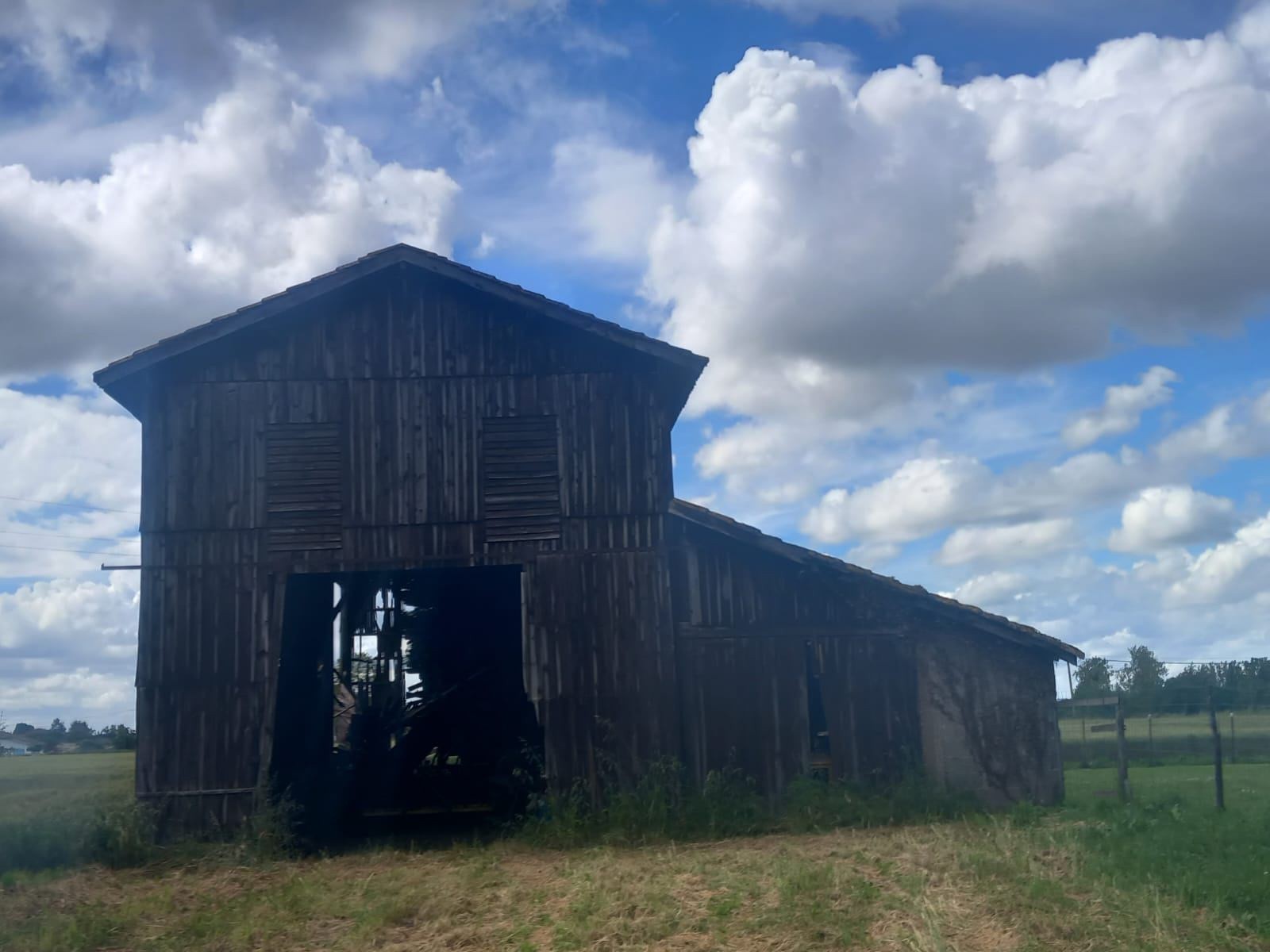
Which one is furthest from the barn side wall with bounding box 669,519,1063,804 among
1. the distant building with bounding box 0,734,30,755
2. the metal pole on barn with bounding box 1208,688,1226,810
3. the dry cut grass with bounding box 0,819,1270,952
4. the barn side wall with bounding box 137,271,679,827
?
the distant building with bounding box 0,734,30,755

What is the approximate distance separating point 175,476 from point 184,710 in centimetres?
309

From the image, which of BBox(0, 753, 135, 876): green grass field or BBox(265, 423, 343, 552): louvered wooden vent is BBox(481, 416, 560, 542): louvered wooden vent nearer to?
BBox(265, 423, 343, 552): louvered wooden vent

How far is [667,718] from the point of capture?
1627 cm

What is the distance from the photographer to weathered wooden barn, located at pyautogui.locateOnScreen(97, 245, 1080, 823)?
1586 centimetres

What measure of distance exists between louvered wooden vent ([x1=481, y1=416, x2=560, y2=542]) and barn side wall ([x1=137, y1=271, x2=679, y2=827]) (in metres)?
0.14

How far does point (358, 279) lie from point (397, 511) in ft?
10.5

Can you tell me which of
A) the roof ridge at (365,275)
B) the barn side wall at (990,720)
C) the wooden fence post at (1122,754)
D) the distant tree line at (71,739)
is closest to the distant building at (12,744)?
the distant tree line at (71,739)

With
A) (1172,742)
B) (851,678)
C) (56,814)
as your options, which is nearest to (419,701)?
(56,814)

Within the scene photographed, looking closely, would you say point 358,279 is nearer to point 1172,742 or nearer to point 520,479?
point 520,479

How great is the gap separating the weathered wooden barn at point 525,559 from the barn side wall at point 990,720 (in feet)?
0.11

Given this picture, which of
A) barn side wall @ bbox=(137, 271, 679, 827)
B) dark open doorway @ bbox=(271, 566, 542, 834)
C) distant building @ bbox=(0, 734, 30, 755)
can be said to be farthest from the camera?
distant building @ bbox=(0, 734, 30, 755)

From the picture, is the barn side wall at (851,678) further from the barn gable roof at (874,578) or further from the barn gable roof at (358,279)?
the barn gable roof at (358,279)

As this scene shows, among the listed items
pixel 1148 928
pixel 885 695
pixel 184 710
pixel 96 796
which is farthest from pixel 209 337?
pixel 1148 928

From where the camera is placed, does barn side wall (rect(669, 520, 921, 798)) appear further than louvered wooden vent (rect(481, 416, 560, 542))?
Yes
